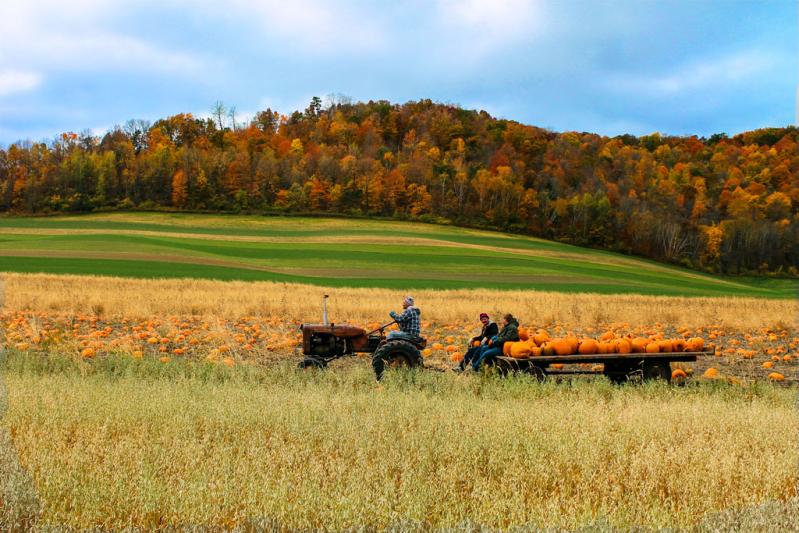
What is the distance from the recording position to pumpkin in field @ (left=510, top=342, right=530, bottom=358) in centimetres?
1123

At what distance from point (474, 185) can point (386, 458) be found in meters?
104

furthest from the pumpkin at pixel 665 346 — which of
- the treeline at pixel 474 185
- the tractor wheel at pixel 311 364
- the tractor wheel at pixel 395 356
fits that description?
the treeline at pixel 474 185

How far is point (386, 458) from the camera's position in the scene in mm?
6051

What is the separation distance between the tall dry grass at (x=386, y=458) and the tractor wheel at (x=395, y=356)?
8.23 ft

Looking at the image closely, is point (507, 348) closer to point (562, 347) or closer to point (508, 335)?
point (508, 335)

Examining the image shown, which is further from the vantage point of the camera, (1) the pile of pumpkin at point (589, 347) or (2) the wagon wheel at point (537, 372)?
(1) the pile of pumpkin at point (589, 347)

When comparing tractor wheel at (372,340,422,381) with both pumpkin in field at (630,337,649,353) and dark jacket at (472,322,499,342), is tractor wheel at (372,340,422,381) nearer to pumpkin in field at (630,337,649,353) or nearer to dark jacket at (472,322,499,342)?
dark jacket at (472,322,499,342)

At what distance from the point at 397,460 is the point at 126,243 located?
2408 inches

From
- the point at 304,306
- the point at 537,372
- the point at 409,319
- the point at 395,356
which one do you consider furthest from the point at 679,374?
the point at 304,306

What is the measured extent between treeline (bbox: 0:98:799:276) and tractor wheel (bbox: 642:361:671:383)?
3354 inches

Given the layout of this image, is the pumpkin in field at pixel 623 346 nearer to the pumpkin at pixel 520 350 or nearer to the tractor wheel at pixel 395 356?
the pumpkin at pixel 520 350

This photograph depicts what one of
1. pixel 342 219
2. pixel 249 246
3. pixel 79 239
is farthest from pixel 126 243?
pixel 342 219

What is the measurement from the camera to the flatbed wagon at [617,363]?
11.0 m

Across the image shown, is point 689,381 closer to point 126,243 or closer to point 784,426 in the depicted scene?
point 784,426
